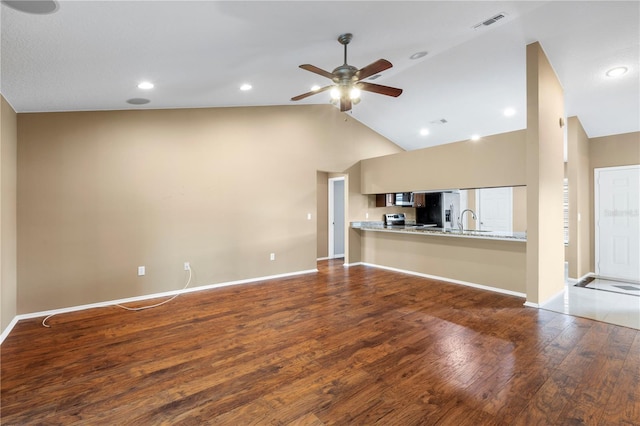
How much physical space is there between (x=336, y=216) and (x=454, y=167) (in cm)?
328

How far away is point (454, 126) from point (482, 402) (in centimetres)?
557

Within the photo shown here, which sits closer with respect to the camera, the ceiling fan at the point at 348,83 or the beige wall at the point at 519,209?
the ceiling fan at the point at 348,83

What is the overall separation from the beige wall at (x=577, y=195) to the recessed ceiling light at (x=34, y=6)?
6.73m

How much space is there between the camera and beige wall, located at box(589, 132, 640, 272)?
17.3 feet

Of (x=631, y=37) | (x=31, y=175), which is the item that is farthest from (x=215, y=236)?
(x=631, y=37)

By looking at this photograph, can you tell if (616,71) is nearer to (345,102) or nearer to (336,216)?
(345,102)

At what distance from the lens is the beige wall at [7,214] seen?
303cm

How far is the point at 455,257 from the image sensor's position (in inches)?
197

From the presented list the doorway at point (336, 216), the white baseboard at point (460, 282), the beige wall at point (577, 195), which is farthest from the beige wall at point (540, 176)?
the doorway at point (336, 216)

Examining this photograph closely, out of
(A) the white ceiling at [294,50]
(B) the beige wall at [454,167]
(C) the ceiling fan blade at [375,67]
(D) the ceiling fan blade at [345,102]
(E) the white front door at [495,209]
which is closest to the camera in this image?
(A) the white ceiling at [294,50]

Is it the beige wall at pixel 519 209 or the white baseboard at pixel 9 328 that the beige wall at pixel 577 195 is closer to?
the beige wall at pixel 519 209

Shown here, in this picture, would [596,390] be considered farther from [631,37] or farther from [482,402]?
[631,37]

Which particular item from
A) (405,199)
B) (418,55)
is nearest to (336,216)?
(405,199)

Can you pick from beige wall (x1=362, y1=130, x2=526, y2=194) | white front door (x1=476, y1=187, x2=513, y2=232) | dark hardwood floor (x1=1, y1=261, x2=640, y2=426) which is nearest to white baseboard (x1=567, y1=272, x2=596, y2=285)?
white front door (x1=476, y1=187, x2=513, y2=232)
